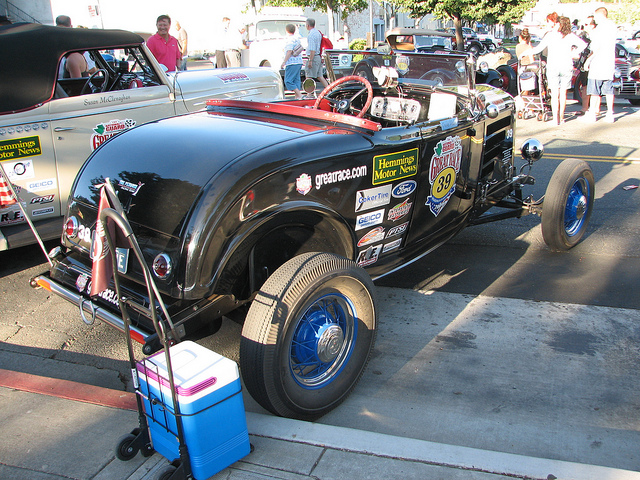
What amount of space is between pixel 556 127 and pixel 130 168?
9.77 metres

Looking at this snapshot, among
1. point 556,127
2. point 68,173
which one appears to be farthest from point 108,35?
point 556,127

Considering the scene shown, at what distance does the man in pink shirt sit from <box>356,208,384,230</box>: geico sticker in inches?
236

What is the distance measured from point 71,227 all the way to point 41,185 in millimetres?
1807

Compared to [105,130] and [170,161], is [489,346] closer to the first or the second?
[170,161]

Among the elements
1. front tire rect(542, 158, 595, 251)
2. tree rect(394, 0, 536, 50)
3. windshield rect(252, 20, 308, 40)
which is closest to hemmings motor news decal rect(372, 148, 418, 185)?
front tire rect(542, 158, 595, 251)

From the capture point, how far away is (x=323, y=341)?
288 centimetres

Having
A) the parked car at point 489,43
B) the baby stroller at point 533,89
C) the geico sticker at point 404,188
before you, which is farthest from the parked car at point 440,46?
the parked car at point 489,43

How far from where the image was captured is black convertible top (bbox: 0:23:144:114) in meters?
4.78

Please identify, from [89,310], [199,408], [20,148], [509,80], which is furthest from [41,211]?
[509,80]

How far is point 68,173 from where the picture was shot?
17.0 feet

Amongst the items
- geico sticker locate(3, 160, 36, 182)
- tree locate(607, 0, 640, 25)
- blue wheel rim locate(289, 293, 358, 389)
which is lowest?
blue wheel rim locate(289, 293, 358, 389)

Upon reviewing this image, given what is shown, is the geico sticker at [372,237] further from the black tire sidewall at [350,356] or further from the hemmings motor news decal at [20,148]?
the hemmings motor news decal at [20,148]

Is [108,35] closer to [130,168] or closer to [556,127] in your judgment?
[130,168]

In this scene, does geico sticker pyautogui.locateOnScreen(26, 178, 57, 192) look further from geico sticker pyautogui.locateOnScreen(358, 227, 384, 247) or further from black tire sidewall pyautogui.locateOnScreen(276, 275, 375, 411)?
black tire sidewall pyautogui.locateOnScreen(276, 275, 375, 411)
